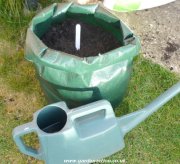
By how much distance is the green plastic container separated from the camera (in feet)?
5.56

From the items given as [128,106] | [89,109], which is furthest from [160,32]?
[89,109]

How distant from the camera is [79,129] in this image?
5.61 ft

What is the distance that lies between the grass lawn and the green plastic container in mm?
243

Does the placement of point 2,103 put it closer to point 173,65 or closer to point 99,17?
point 99,17

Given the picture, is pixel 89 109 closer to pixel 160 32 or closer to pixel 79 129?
pixel 79 129

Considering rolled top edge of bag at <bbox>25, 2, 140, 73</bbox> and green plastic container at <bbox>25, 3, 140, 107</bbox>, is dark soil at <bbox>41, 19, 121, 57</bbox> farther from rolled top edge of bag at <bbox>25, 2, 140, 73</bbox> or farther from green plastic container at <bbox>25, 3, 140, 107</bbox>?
rolled top edge of bag at <bbox>25, 2, 140, 73</bbox>

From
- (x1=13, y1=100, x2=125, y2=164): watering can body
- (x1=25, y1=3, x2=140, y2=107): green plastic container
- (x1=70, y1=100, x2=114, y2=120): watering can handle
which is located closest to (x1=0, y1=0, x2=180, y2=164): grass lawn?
(x1=25, y1=3, x2=140, y2=107): green plastic container

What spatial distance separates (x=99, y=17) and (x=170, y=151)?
2.58ft

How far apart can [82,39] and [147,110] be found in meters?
0.50

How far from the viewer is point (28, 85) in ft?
7.66

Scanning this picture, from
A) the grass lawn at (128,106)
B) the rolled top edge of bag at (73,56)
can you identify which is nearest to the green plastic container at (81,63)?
the rolled top edge of bag at (73,56)

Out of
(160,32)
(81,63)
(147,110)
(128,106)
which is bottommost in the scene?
(128,106)

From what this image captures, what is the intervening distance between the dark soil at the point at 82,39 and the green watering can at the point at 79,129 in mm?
349

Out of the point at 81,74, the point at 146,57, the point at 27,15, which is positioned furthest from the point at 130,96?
the point at 27,15
